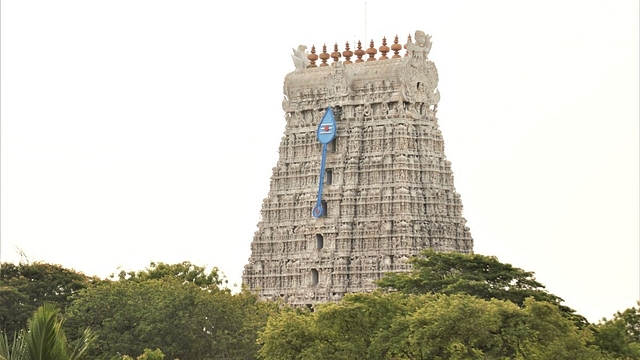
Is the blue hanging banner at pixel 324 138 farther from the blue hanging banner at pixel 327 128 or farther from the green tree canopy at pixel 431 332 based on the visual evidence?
the green tree canopy at pixel 431 332

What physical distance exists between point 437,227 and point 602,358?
121 ft

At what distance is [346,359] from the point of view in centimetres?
8112

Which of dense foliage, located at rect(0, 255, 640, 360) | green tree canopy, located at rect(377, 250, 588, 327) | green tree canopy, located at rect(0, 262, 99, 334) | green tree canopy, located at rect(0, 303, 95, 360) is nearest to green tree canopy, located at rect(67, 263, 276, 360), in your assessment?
dense foliage, located at rect(0, 255, 640, 360)

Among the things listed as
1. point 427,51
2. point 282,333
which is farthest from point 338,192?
point 282,333

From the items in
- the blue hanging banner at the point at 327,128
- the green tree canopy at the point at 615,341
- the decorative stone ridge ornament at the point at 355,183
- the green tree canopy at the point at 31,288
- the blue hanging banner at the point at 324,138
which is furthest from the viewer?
the blue hanging banner at the point at 327,128

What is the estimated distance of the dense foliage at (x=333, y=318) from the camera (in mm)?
78000

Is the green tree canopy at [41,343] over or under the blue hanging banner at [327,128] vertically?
under

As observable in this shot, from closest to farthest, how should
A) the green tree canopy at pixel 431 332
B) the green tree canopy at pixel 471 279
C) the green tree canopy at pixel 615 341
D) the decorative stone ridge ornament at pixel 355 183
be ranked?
the green tree canopy at pixel 431 332 < the green tree canopy at pixel 615 341 < the green tree canopy at pixel 471 279 < the decorative stone ridge ornament at pixel 355 183

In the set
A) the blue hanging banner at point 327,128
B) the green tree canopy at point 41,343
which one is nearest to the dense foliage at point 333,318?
the blue hanging banner at point 327,128

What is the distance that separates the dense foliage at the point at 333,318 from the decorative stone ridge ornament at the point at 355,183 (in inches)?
342

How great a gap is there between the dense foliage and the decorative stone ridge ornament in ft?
28.5

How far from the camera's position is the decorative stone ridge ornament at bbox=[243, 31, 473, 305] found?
11506cm

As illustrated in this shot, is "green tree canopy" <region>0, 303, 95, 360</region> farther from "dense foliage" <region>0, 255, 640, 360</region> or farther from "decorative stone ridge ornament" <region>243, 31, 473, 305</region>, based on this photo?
"decorative stone ridge ornament" <region>243, 31, 473, 305</region>

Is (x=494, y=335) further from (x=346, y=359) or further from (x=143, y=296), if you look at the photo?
(x=143, y=296)
